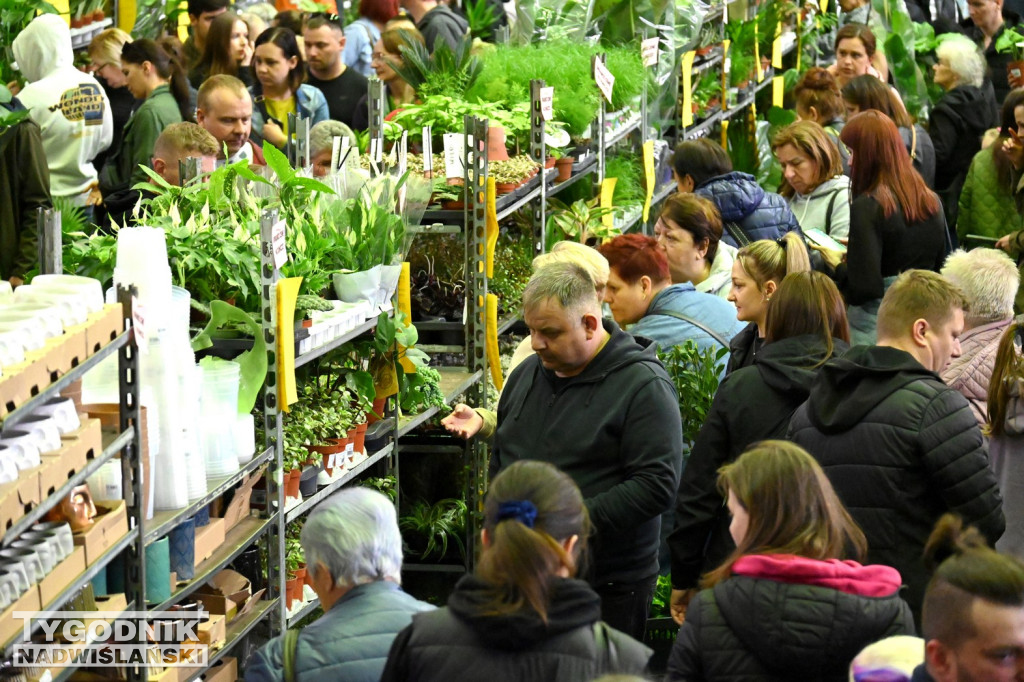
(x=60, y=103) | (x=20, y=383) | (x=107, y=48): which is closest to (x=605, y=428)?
(x=20, y=383)

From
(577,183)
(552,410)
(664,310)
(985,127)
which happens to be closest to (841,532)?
(552,410)

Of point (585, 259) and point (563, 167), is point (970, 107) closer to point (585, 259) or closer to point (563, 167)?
point (563, 167)

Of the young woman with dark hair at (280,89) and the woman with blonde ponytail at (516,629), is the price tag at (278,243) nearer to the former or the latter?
the woman with blonde ponytail at (516,629)

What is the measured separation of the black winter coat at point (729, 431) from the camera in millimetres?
3652

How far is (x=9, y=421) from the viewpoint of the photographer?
7.86 feet

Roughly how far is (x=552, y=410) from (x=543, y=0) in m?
4.02

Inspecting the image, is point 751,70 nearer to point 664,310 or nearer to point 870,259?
point 870,259

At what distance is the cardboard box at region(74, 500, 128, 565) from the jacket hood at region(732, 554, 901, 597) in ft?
4.16

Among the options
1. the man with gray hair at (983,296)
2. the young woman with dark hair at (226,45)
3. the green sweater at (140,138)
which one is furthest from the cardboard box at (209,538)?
the young woman with dark hair at (226,45)

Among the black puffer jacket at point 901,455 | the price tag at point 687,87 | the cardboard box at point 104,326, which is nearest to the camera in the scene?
the cardboard box at point 104,326

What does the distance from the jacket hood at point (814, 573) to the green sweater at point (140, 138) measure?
4.43m

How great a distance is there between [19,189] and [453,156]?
6.85 ft

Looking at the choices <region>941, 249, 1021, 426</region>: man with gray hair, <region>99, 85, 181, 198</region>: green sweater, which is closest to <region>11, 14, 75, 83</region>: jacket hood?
<region>99, 85, 181, 198</region>: green sweater

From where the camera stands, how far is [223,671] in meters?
3.50
